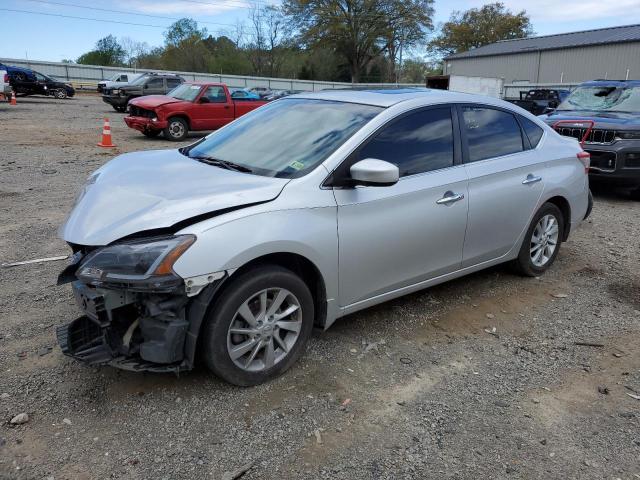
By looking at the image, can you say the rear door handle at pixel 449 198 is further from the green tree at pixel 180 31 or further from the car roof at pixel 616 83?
the green tree at pixel 180 31

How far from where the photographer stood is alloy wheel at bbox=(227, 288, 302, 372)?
10.1 feet

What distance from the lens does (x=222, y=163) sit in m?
3.76

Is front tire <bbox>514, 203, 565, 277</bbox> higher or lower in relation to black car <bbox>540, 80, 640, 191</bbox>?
lower

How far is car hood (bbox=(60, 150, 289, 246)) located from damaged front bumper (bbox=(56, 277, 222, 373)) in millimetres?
340

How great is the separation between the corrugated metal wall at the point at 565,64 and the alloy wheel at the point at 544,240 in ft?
126

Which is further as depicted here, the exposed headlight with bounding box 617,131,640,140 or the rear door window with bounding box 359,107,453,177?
the exposed headlight with bounding box 617,131,640,140

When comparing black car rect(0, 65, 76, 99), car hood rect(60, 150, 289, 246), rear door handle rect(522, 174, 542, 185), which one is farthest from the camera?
black car rect(0, 65, 76, 99)

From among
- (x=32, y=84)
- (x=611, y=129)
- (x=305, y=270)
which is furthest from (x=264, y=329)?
(x=32, y=84)

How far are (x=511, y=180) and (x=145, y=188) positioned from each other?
9.72 feet

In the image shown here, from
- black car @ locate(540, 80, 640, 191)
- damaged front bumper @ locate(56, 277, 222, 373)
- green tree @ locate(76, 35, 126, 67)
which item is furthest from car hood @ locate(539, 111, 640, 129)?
green tree @ locate(76, 35, 126, 67)

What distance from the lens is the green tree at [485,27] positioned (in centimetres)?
6819

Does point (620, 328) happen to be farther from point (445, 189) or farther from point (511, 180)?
point (445, 189)

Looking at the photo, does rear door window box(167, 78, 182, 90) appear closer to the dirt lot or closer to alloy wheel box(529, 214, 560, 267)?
the dirt lot

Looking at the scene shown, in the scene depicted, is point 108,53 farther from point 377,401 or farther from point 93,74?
point 377,401
